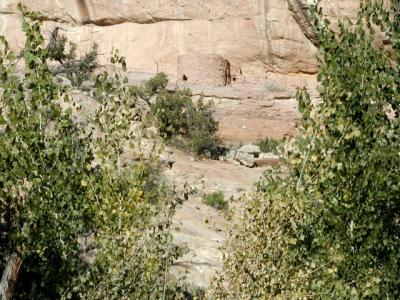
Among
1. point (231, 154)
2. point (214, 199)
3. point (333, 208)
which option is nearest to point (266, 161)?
point (231, 154)

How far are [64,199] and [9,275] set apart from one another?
902 millimetres

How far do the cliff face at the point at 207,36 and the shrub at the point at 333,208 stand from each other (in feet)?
78.7

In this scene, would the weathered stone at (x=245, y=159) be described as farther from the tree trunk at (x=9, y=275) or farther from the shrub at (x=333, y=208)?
the tree trunk at (x=9, y=275)

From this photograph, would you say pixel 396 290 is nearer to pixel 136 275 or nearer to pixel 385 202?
pixel 385 202

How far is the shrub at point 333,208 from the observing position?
229 inches

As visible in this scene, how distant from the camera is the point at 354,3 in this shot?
29125 mm

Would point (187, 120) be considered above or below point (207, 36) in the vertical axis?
below

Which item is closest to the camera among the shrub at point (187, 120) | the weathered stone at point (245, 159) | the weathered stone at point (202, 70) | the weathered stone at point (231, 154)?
the weathered stone at point (245, 159)

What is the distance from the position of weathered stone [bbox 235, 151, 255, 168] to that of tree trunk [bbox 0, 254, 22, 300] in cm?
1817

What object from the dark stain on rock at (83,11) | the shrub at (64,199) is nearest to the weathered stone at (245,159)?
the dark stain on rock at (83,11)

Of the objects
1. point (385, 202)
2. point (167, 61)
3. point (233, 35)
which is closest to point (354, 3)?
point (233, 35)

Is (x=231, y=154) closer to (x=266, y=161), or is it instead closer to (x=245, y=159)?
(x=245, y=159)

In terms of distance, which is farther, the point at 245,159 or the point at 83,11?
the point at 83,11

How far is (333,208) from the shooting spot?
6.08 meters
